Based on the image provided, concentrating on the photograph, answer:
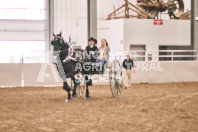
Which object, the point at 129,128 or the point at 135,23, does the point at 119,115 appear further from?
the point at 135,23

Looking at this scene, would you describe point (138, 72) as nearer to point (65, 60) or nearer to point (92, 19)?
point (92, 19)

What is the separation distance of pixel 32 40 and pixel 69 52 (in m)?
20.6

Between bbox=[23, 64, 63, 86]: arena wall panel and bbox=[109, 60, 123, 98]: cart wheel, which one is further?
bbox=[23, 64, 63, 86]: arena wall panel

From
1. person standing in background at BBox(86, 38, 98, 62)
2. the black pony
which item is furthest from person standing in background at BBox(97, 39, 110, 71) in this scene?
the black pony

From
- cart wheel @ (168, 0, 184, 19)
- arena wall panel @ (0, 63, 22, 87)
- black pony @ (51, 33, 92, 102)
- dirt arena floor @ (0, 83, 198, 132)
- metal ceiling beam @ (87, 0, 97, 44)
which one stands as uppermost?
cart wheel @ (168, 0, 184, 19)

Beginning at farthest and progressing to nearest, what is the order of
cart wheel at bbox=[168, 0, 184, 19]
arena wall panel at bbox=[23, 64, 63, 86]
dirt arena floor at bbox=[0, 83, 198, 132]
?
cart wheel at bbox=[168, 0, 184, 19]
arena wall panel at bbox=[23, 64, 63, 86]
dirt arena floor at bbox=[0, 83, 198, 132]

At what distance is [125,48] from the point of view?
87.1 feet

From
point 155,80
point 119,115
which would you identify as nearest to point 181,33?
point 155,80

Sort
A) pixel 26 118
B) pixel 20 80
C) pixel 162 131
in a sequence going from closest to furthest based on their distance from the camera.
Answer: pixel 162 131
pixel 26 118
pixel 20 80

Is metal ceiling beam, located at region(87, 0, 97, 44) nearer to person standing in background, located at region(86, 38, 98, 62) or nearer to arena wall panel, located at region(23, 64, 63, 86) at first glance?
arena wall panel, located at region(23, 64, 63, 86)

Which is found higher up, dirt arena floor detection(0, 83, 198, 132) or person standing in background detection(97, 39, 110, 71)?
person standing in background detection(97, 39, 110, 71)

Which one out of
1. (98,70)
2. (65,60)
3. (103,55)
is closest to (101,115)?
(65,60)

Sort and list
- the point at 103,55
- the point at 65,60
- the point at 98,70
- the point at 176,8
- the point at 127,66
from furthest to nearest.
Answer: the point at 176,8, the point at 127,66, the point at 103,55, the point at 98,70, the point at 65,60

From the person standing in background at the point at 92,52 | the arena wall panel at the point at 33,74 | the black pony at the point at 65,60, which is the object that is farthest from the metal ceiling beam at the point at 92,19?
the black pony at the point at 65,60
